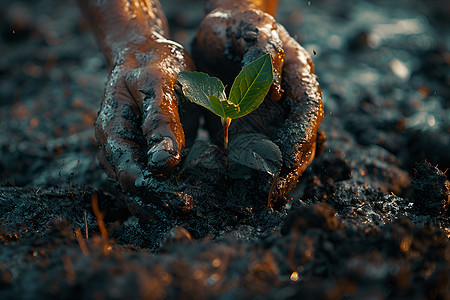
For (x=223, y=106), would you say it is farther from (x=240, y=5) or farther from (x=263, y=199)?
(x=240, y=5)

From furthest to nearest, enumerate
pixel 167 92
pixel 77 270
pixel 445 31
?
pixel 445 31, pixel 167 92, pixel 77 270

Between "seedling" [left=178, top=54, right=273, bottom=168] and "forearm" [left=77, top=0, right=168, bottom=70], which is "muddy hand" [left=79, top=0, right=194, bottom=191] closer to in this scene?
"forearm" [left=77, top=0, right=168, bottom=70]

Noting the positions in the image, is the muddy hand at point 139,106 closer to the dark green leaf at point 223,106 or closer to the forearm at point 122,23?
the forearm at point 122,23

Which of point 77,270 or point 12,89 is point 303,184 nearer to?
point 77,270

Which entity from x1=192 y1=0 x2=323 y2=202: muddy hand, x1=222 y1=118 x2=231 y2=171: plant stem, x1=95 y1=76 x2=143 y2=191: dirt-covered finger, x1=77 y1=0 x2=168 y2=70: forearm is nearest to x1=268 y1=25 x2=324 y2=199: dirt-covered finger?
x1=192 y1=0 x2=323 y2=202: muddy hand

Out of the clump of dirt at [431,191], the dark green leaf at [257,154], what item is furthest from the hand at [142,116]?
the clump of dirt at [431,191]

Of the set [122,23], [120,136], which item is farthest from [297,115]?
[122,23]

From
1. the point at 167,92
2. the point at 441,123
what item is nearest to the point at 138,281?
the point at 167,92
